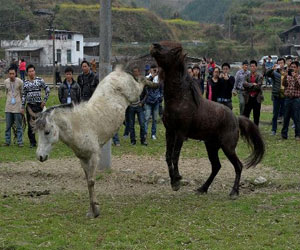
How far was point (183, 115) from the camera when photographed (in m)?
7.66

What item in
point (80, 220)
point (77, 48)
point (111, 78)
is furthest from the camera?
point (77, 48)

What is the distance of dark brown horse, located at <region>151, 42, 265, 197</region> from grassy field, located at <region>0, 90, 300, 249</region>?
2.03ft

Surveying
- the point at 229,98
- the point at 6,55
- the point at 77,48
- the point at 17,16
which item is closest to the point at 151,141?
the point at 229,98

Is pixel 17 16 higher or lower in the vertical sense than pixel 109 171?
higher

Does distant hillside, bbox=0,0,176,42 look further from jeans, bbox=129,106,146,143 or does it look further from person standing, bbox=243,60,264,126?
person standing, bbox=243,60,264,126

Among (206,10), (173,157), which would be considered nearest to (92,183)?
(173,157)

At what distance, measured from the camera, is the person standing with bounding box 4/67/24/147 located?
12.9 metres

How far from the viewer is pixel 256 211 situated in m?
7.32

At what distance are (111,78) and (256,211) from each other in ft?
9.52

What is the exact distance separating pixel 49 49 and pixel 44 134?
48538mm

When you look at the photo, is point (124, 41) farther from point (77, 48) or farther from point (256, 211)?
point (256, 211)

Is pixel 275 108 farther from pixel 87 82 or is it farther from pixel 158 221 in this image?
pixel 158 221

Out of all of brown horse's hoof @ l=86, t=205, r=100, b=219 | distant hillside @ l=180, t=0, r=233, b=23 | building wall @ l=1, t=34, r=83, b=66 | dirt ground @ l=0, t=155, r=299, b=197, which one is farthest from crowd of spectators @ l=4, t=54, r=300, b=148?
distant hillside @ l=180, t=0, r=233, b=23

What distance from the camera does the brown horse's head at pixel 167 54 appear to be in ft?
24.2
